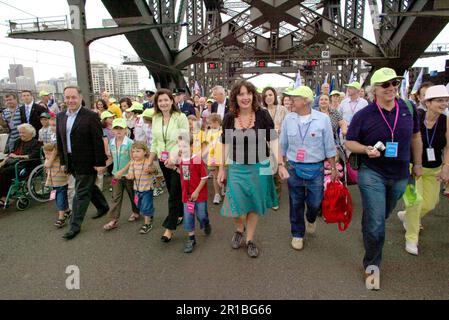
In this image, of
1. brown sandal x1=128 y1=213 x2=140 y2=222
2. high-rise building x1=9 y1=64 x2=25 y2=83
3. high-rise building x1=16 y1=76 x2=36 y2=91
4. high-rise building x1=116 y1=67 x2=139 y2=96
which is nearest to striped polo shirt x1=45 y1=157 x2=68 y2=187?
brown sandal x1=128 y1=213 x2=140 y2=222

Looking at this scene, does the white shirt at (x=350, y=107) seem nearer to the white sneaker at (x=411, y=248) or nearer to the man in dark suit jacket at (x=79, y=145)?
the white sneaker at (x=411, y=248)

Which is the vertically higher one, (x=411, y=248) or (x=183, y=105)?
(x=183, y=105)

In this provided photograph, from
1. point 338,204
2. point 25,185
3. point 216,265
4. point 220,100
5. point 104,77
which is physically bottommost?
point 216,265

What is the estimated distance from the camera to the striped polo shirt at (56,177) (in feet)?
14.8

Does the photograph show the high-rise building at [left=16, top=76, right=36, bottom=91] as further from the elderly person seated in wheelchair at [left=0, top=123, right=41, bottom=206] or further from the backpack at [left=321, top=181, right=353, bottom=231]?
the backpack at [left=321, top=181, right=353, bottom=231]

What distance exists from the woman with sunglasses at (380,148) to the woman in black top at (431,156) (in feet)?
1.92

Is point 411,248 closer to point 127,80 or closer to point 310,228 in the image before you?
point 310,228

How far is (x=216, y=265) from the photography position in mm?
3193

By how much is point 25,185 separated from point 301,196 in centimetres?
495

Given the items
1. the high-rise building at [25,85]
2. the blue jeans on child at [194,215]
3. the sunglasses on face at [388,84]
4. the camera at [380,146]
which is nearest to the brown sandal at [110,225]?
the blue jeans on child at [194,215]

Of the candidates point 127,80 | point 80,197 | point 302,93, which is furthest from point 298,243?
point 127,80

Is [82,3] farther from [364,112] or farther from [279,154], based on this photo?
[364,112]

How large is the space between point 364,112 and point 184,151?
1958 mm
